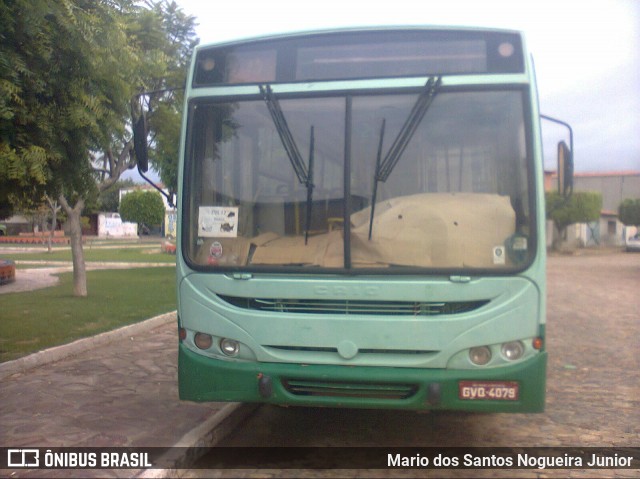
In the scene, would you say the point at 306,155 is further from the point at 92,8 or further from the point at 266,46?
the point at 92,8

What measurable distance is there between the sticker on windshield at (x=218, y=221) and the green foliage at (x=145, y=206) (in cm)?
4318

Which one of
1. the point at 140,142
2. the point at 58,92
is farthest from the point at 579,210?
the point at 140,142

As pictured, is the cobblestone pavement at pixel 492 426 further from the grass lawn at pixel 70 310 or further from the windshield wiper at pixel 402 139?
the grass lawn at pixel 70 310

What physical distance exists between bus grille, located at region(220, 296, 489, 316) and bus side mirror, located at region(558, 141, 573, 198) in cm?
156

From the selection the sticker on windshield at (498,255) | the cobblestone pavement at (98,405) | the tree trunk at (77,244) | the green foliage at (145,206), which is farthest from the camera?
the green foliage at (145,206)

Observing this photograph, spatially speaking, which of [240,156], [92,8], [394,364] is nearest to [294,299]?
[394,364]

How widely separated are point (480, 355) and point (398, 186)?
130cm

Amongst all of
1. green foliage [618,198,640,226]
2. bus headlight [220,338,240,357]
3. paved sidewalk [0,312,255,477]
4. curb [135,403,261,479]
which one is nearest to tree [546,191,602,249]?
green foliage [618,198,640,226]

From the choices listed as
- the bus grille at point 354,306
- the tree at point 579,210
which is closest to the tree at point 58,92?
the bus grille at point 354,306

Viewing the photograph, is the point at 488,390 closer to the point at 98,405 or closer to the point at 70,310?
the point at 98,405

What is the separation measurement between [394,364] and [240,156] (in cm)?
Answer: 192

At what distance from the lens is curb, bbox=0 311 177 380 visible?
282 inches

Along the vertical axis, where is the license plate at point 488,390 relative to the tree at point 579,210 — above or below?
below

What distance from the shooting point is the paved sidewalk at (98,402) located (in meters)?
5.09
